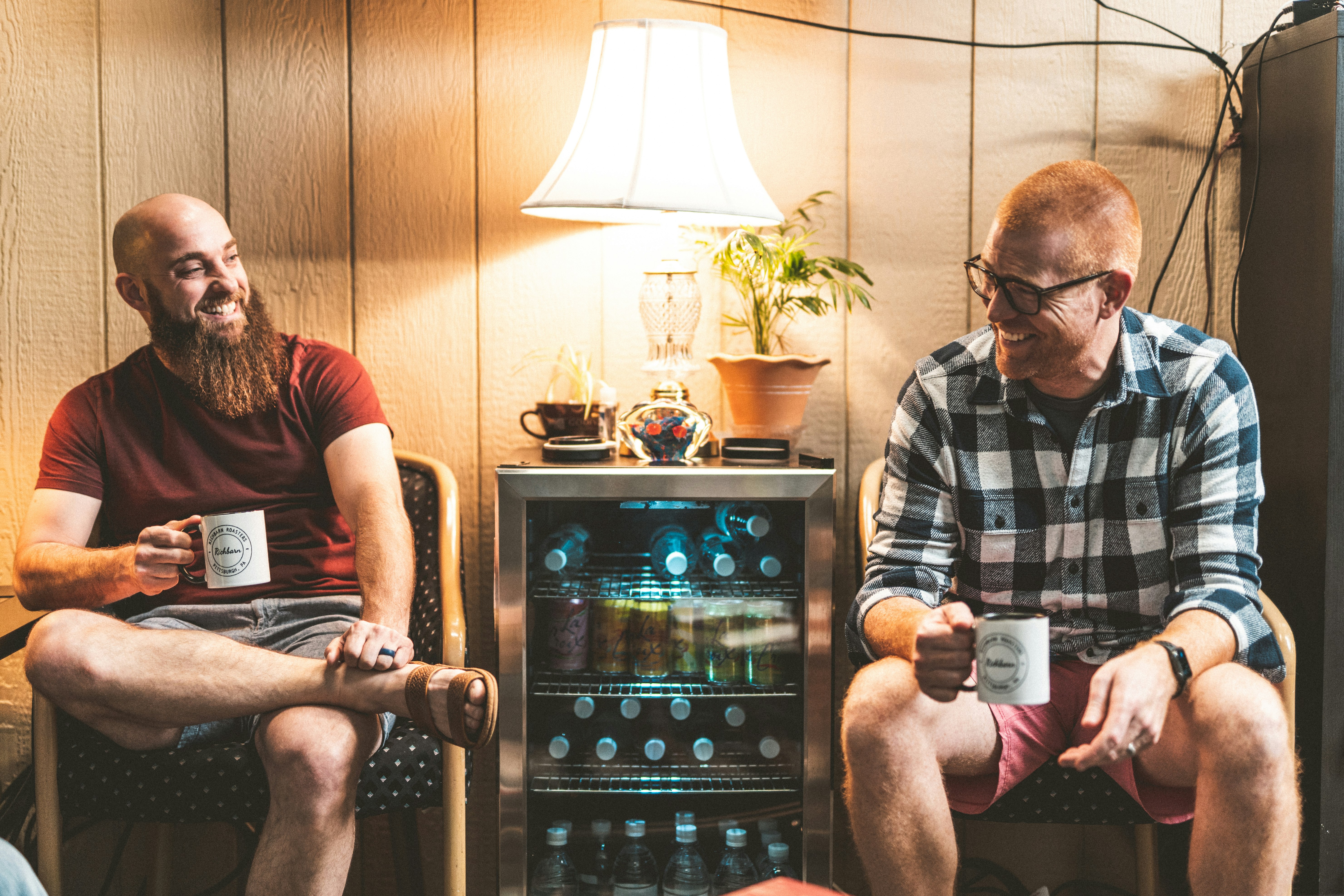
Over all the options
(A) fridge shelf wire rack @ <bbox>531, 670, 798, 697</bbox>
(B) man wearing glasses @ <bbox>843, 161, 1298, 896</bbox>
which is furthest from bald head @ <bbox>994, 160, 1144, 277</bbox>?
(A) fridge shelf wire rack @ <bbox>531, 670, 798, 697</bbox>

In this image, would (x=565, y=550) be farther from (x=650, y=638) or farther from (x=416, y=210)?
(x=416, y=210)

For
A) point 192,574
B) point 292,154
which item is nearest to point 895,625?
point 192,574

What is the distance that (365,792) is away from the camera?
152 centimetres

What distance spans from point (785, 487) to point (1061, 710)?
1.85 feet

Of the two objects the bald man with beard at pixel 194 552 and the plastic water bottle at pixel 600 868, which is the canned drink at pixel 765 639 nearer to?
the plastic water bottle at pixel 600 868

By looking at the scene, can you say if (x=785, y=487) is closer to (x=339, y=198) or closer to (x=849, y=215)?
(x=849, y=215)

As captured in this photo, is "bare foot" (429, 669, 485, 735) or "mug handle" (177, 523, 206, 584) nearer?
"bare foot" (429, 669, 485, 735)

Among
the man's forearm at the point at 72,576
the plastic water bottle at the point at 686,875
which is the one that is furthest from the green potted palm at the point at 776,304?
the man's forearm at the point at 72,576

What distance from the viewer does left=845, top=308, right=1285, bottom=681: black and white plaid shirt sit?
4.91ft

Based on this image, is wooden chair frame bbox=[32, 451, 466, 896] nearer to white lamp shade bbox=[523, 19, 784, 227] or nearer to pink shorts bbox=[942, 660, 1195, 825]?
white lamp shade bbox=[523, 19, 784, 227]

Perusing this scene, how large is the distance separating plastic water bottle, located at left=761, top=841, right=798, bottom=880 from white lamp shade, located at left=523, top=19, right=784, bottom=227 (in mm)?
1155

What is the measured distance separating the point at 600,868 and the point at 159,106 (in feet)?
5.91

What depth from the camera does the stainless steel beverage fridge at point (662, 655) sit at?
1.77 m

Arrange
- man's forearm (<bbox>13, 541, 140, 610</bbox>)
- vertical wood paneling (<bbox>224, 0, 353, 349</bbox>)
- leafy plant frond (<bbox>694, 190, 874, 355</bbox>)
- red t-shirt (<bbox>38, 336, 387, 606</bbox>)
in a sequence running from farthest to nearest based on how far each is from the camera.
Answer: vertical wood paneling (<bbox>224, 0, 353, 349</bbox>) < leafy plant frond (<bbox>694, 190, 874, 355</bbox>) < red t-shirt (<bbox>38, 336, 387, 606</bbox>) < man's forearm (<bbox>13, 541, 140, 610</bbox>)
